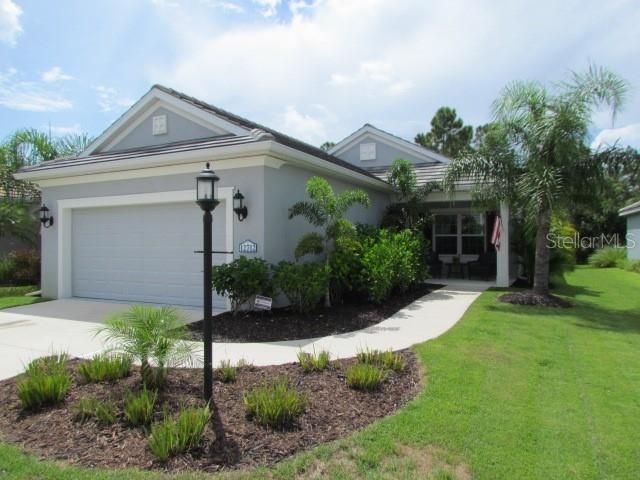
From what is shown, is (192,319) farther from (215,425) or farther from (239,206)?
(215,425)

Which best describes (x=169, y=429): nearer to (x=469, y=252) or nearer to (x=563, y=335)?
(x=563, y=335)

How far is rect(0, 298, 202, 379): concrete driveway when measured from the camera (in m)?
6.13

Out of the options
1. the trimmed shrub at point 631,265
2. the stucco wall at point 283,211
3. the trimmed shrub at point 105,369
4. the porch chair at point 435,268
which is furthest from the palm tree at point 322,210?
the trimmed shrub at point 631,265

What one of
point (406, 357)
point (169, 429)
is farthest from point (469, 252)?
point (169, 429)

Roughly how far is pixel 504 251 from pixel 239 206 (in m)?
8.42

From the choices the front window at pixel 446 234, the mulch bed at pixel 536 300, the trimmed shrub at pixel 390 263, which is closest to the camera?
the trimmed shrub at pixel 390 263

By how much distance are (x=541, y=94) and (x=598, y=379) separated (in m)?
7.52

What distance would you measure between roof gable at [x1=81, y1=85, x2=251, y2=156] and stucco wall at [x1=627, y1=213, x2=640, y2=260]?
76.9 ft

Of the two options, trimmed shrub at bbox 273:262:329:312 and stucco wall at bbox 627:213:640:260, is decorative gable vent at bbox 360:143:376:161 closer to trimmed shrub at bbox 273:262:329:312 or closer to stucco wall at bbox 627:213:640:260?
trimmed shrub at bbox 273:262:329:312

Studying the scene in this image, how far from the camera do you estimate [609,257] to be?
24297 mm

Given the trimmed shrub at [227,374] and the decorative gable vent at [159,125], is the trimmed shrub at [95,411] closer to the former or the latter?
the trimmed shrub at [227,374]

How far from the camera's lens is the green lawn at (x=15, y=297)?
10.6 metres

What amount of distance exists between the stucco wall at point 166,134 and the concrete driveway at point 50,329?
4479mm

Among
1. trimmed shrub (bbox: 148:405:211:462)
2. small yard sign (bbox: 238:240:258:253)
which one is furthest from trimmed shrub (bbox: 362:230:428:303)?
trimmed shrub (bbox: 148:405:211:462)
